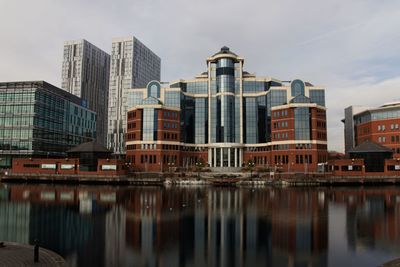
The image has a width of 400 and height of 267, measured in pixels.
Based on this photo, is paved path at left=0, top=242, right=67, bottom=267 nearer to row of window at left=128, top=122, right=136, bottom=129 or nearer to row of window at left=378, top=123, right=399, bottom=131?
row of window at left=128, top=122, right=136, bottom=129

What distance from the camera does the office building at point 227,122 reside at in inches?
4946

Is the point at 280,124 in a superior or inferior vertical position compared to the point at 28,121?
inferior

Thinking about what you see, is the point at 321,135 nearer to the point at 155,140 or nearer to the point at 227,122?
the point at 227,122

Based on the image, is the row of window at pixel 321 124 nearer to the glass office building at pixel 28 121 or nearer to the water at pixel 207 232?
the water at pixel 207 232

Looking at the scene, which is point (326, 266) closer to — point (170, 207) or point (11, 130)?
point (170, 207)

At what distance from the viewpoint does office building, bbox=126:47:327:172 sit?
126m

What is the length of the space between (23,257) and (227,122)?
121916 mm

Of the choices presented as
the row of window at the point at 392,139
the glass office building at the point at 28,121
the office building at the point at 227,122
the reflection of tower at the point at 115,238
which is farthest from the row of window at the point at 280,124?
the glass office building at the point at 28,121

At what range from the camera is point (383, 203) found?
5866 centimetres

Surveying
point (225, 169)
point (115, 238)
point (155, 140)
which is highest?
point (155, 140)

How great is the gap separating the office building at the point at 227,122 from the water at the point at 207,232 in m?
72.6

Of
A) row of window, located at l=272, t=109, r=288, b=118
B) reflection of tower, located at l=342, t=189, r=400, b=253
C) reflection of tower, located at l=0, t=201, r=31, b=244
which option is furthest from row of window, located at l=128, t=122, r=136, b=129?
reflection of tower, located at l=342, t=189, r=400, b=253

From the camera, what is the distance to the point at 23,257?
21.6m

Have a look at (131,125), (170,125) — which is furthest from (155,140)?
(131,125)
